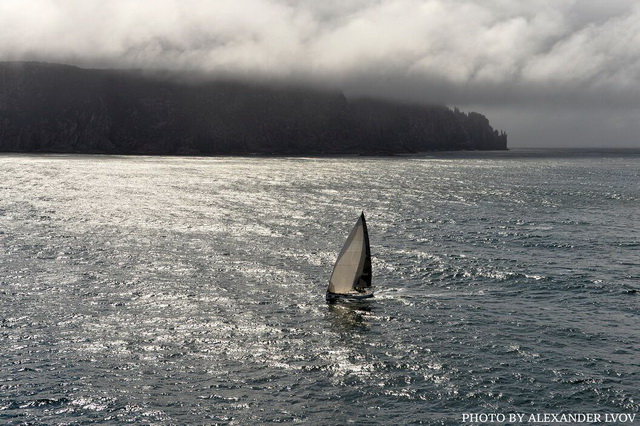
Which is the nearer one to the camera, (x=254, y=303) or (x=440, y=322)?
(x=440, y=322)

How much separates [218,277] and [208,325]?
1668 cm

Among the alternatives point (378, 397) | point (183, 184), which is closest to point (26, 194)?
point (183, 184)

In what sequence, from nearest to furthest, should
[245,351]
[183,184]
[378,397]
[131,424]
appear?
[131,424]
[378,397]
[245,351]
[183,184]

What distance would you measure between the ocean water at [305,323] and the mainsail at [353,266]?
221cm

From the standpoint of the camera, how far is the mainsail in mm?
58781

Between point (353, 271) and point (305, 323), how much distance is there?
10077mm

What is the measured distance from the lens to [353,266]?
6006 cm

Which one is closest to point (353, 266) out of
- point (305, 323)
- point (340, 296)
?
point (340, 296)

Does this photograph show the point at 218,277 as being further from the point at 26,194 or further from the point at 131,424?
the point at 26,194

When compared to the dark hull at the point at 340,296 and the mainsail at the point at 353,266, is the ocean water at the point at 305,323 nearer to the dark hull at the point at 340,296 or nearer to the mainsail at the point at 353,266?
the dark hull at the point at 340,296

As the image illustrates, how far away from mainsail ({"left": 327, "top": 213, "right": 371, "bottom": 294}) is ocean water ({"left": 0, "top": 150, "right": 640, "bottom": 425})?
2.21m

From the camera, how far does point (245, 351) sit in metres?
44.8

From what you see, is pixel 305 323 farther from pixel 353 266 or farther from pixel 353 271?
pixel 353 266

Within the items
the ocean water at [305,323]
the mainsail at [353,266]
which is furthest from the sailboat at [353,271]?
the ocean water at [305,323]
